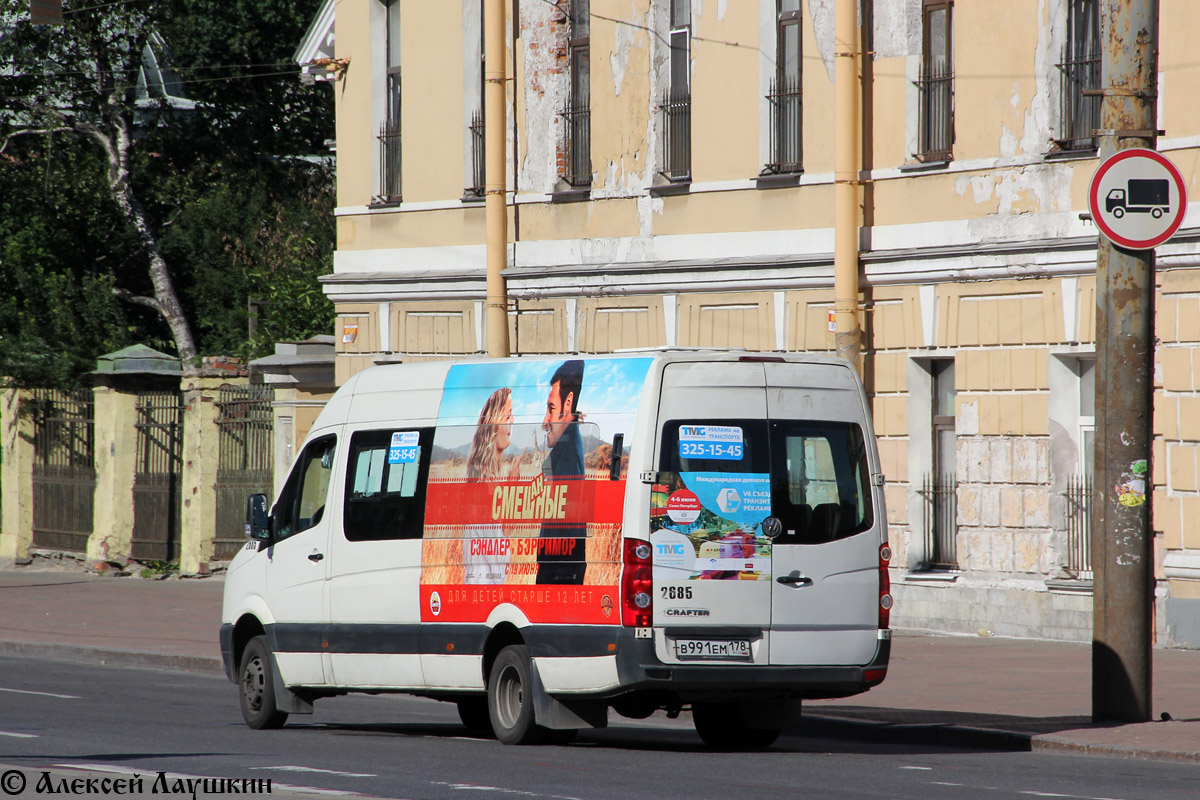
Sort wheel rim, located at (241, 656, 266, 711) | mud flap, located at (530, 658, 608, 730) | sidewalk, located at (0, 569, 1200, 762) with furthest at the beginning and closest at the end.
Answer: wheel rim, located at (241, 656, 266, 711), sidewalk, located at (0, 569, 1200, 762), mud flap, located at (530, 658, 608, 730)

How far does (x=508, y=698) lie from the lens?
39.3ft

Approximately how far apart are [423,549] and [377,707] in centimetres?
337

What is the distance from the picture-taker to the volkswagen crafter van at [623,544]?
1124 centimetres

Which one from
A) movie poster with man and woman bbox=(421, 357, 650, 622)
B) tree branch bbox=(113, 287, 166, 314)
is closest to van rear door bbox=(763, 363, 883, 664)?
movie poster with man and woman bbox=(421, 357, 650, 622)

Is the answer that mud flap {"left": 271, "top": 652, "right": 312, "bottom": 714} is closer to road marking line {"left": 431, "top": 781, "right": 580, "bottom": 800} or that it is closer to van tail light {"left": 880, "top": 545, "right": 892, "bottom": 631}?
road marking line {"left": 431, "top": 781, "right": 580, "bottom": 800}

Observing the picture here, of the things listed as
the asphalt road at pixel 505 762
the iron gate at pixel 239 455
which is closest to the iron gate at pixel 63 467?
the iron gate at pixel 239 455

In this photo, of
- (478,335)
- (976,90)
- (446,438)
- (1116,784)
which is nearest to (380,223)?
(478,335)

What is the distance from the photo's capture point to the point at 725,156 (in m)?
21.8

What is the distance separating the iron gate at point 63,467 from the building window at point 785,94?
12.9 m

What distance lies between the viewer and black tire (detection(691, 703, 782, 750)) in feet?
40.6

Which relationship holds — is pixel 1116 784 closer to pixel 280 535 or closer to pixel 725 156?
pixel 280 535

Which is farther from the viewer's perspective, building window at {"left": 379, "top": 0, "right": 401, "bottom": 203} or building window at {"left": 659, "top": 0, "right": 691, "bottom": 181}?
building window at {"left": 379, "top": 0, "right": 401, "bottom": 203}

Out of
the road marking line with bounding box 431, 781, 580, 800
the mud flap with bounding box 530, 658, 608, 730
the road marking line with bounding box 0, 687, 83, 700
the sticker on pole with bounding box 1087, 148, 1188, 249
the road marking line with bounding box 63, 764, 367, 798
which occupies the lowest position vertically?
the road marking line with bounding box 0, 687, 83, 700

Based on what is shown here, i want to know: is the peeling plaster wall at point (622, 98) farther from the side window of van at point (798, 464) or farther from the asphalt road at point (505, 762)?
the side window of van at point (798, 464)
